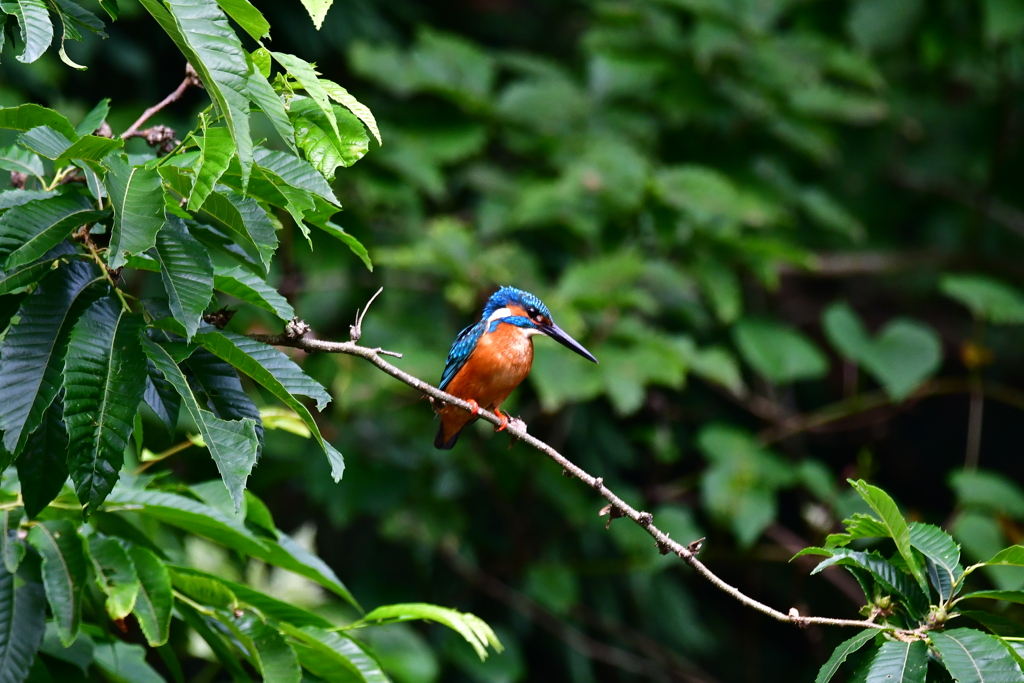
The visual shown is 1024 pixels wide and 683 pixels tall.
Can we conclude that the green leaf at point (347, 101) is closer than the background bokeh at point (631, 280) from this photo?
Yes

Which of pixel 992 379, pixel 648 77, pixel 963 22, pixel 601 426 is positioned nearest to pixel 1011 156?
pixel 963 22

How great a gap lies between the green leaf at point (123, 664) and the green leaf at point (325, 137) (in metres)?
1.25

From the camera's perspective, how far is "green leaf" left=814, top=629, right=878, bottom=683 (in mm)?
1619

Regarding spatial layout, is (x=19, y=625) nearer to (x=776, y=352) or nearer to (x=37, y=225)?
(x=37, y=225)

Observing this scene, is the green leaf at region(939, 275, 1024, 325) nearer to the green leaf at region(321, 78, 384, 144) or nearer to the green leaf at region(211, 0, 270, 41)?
the green leaf at region(321, 78, 384, 144)

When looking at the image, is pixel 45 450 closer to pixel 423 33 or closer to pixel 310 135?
pixel 310 135

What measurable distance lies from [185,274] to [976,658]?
1476 mm

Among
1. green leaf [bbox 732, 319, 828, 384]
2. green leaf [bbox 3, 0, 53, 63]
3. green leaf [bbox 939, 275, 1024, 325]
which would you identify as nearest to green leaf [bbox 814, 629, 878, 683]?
green leaf [bbox 3, 0, 53, 63]

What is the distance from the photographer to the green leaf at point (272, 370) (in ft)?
5.23

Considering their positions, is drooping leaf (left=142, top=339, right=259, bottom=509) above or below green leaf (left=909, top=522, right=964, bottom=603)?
above

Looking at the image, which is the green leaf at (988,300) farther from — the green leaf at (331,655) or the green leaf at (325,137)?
the green leaf at (325,137)

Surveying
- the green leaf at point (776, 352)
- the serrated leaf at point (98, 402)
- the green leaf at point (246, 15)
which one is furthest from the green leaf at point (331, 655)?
the green leaf at point (776, 352)

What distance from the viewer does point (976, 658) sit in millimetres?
1591

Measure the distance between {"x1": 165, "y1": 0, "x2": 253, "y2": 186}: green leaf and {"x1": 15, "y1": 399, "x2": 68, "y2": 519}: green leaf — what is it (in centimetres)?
62
